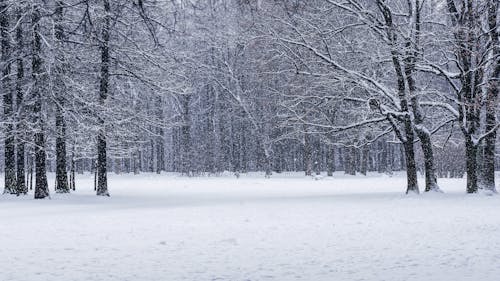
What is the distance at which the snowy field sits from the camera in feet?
27.6

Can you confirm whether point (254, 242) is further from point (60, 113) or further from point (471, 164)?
point (471, 164)

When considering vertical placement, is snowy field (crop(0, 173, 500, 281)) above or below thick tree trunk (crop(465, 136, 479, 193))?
below

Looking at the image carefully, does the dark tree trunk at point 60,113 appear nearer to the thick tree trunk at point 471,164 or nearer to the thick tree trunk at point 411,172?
the thick tree trunk at point 411,172

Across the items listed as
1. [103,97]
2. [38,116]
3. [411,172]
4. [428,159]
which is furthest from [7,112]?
[428,159]

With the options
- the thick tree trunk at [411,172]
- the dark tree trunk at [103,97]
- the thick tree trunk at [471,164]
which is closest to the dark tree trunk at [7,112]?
the dark tree trunk at [103,97]

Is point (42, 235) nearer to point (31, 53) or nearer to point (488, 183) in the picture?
point (31, 53)

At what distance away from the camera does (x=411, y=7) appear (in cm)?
2369

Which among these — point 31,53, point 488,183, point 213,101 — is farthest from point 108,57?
point 213,101

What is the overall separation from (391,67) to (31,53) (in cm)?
1517

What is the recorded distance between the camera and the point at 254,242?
452 inches

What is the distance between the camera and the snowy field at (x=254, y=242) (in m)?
8.41

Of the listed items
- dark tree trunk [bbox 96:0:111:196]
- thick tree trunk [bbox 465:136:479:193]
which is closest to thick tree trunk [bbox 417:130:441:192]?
thick tree trunk [bbox 465:136:479:193]

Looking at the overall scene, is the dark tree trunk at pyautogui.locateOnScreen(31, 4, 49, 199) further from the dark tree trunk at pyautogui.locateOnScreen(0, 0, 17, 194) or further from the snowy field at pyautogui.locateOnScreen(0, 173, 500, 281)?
→ the snowy field at pyautogui.locateOnScreen(0, 173, 500, 281)

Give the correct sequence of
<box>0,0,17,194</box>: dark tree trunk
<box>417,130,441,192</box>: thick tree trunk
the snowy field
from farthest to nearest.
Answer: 1. <box>417,130,441,192</box>: thick tree trunk
2. <box>0,0,17,194</box>: dark tree trunk
3. the snowy field
